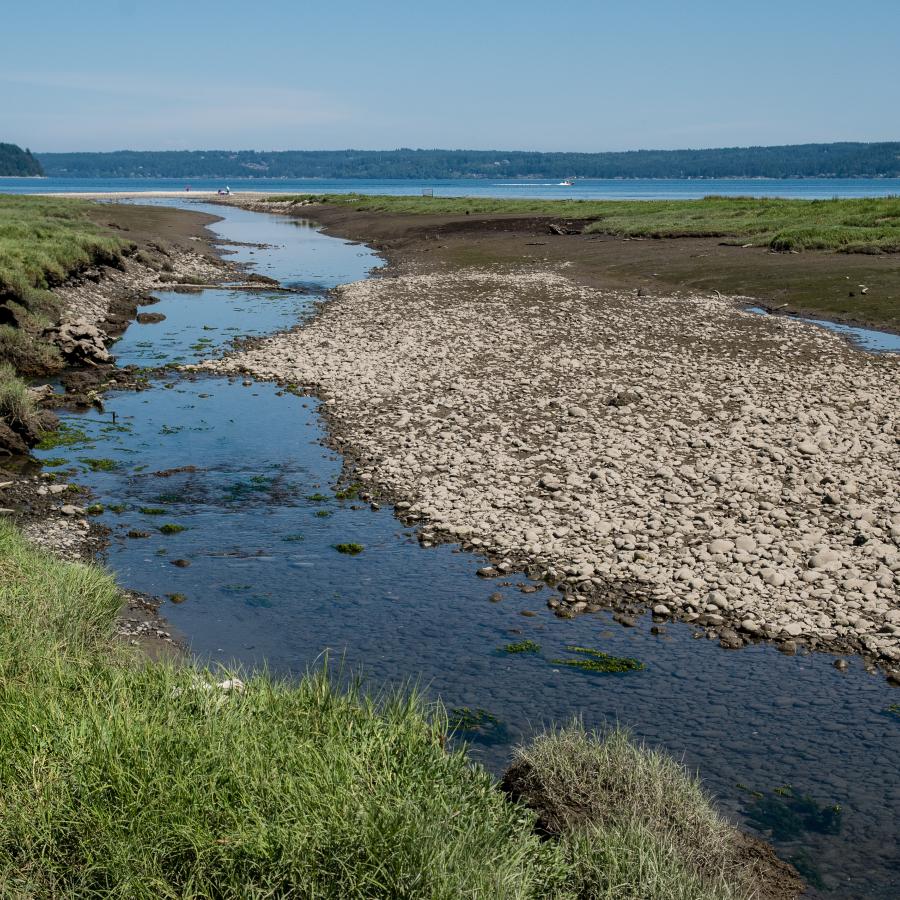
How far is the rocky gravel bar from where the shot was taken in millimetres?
12453

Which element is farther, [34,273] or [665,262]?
[665,262]

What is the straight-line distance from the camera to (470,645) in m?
11.2

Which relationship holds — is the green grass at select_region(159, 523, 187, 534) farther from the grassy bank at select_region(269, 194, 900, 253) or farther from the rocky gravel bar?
the grassy bank at select_region(269, 194, 900, 253)

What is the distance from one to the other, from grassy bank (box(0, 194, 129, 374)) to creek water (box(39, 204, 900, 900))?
722cm

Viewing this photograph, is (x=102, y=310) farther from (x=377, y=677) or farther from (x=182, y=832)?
(x=182, y=832)

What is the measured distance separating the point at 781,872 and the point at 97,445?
51.5 feet

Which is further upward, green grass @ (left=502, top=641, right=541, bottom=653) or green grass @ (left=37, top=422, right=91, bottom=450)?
green grass @ (left=37, top=422, right=91, bottom=450)

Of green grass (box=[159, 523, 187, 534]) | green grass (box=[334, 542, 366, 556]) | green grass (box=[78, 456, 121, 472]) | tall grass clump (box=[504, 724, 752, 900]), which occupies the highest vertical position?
tall grass clump (box=[504, 724, 752, 900])

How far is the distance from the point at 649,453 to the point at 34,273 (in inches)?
943

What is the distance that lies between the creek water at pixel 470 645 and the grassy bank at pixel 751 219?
3820cm

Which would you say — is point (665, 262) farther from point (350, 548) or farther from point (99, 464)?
point (350, 548)

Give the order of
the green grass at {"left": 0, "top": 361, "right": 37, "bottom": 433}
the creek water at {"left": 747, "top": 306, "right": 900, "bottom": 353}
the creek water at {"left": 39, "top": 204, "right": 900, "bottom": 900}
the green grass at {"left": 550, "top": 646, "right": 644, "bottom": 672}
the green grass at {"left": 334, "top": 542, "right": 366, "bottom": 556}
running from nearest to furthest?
1. the creek water at {"left": 39, "top": 204, "right": 900, "bottom": 900}
2. the green grass at {"left": 550, "top": 646, "right": 644, "bottom": 672}
3. the green grass at {"left": 334, "top": 542, "right": 366, "bottom": 556}
4. the green grass at {"left": 0, "top": 361, "right": 37, "bottom": 433}
5. the creek water at {"left": 747, "top": 306, "right": 900, "bottom": 353}

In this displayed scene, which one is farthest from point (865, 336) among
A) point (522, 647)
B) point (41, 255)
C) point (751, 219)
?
point (751, 219)

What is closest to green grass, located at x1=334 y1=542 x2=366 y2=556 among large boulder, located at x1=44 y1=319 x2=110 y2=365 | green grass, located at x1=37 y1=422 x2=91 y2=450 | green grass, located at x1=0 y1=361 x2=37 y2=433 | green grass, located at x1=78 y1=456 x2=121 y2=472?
green grass, located at x1=78 y1=456 x2=121 y2=472
